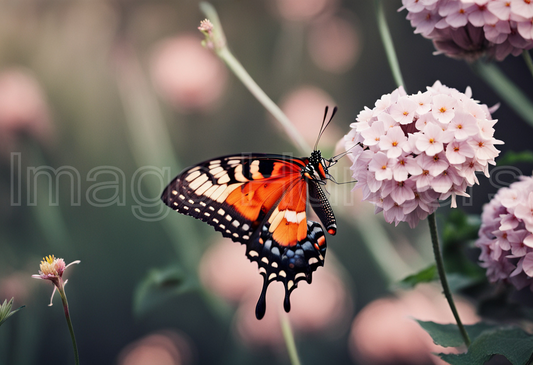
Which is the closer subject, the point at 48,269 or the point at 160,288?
the point at 48,269

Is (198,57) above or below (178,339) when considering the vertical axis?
above

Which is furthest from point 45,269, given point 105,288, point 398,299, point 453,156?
point 398,299

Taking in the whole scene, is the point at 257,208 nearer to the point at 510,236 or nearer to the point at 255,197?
the point at 255,197

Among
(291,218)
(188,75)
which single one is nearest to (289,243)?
(291,218)

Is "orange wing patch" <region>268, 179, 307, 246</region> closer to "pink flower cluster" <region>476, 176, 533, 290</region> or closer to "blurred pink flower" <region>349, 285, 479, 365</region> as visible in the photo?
"pink flower cluster" <region>476, 176, 533, 290</region>

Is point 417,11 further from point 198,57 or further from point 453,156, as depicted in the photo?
point 198,57

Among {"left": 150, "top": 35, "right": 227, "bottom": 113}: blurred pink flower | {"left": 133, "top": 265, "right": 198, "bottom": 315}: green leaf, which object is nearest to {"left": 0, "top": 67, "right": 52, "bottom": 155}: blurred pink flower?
{"left": 150, "top": 35, "right": 227, "bottom": 113}: blurred pink flower
